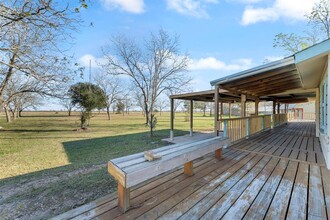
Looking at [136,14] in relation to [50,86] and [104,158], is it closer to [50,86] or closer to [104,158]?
[50,86]

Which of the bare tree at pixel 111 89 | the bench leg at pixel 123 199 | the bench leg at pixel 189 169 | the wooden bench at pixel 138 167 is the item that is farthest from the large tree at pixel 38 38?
the bare tree at pixel 111 89

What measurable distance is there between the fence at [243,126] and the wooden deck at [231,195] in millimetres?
1292

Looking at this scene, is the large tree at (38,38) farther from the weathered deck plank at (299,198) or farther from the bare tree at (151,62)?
the bare tree at (151,62)

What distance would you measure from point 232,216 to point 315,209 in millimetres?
1058

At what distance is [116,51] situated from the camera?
17.1 metres

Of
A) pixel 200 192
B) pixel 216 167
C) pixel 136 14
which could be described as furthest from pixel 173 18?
pixel 200 192

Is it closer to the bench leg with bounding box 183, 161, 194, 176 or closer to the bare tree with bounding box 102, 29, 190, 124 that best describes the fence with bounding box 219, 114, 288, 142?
the bench leg with bounding box 183, 161, 194, 176

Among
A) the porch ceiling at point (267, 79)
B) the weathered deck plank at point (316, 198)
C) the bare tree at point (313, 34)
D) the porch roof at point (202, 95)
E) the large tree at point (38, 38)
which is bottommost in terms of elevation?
the weathered deck plank at point (316, 198)

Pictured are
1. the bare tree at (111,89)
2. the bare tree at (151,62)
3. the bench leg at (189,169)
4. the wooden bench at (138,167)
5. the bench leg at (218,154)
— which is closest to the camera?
the wooden bench at (138,167)

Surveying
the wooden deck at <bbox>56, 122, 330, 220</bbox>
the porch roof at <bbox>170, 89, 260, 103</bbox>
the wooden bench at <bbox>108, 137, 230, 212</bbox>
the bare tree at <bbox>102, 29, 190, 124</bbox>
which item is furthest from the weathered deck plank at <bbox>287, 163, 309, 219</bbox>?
the bare tree at <bbox>102, 29, 190, 124</bbox>

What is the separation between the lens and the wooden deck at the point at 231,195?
1.91m

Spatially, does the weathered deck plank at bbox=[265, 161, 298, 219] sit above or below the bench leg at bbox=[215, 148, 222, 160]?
below

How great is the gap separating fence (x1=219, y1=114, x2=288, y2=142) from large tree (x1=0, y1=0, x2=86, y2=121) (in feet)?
17.0

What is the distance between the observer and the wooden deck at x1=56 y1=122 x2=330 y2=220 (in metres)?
1.91
